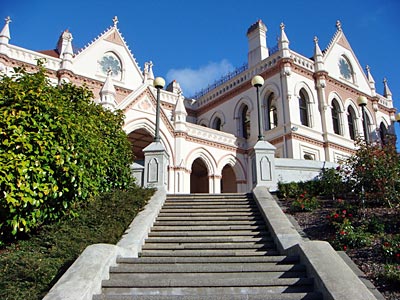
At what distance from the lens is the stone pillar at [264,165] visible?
46.2 ft

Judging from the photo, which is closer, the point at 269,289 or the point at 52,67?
the point at 269,289

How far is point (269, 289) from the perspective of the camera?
638 centimetres

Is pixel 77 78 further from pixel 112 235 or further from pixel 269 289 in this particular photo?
pixel 269 289

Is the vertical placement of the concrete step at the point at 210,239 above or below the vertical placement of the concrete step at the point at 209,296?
above

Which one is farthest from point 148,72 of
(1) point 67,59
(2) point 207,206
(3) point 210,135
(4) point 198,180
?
(2) point 207,206

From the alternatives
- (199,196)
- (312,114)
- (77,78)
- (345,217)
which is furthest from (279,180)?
(77,78)

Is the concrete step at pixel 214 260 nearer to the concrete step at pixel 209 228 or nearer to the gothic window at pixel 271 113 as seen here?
the concrete step at pixel 209 228

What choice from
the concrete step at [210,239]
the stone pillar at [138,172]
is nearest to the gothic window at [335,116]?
the stone pillar at [138,172]

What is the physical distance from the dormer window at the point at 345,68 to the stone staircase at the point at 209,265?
938 inches

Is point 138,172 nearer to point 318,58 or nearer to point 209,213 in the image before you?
point 209,213

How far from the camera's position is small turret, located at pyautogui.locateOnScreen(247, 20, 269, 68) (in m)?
28.9

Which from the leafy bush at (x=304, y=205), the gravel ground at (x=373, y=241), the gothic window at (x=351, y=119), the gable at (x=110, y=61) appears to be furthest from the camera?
the gothic window at (x=351, y=119)

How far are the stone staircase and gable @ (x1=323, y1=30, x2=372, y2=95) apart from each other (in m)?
22.7

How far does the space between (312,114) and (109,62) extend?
48.2 feet
